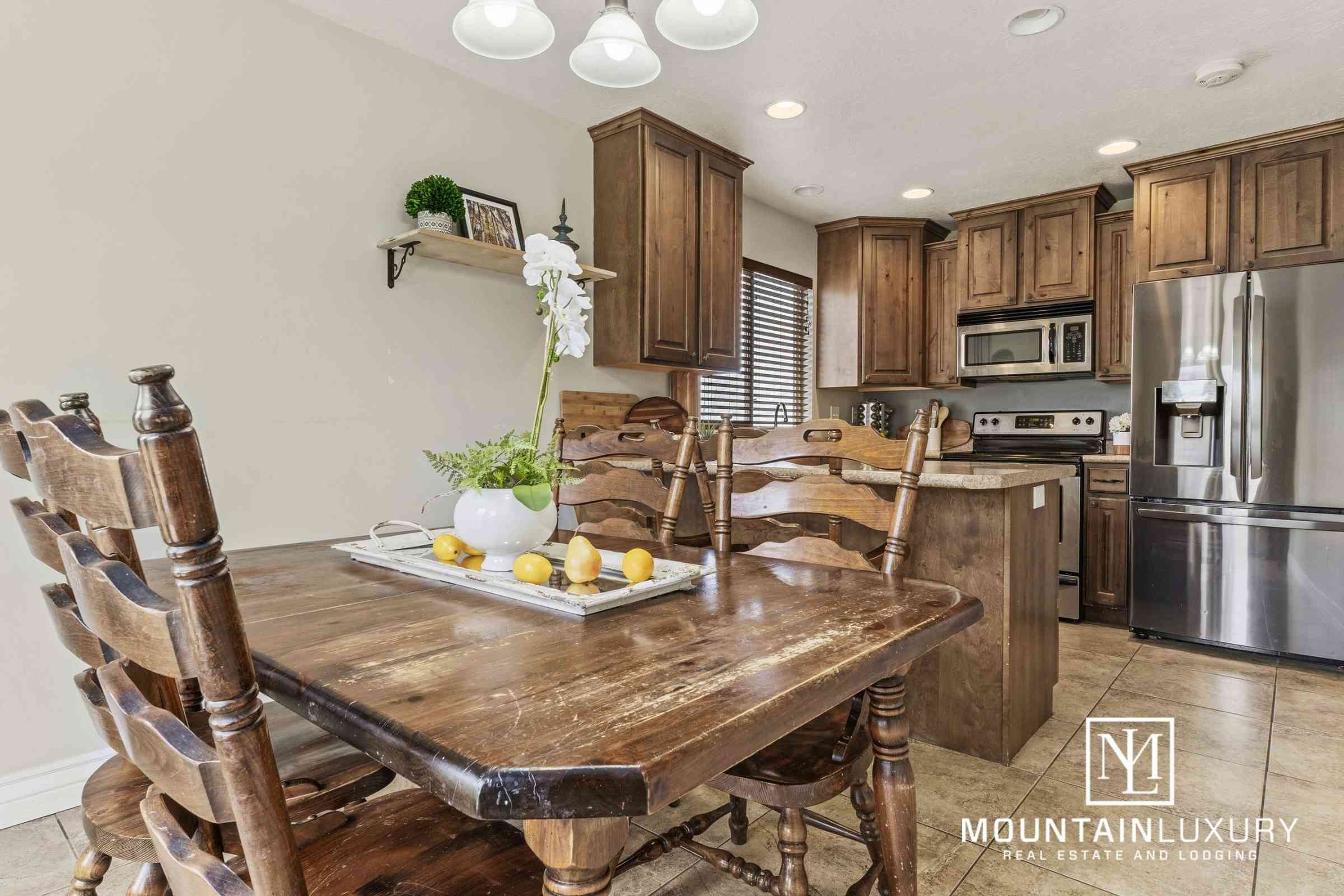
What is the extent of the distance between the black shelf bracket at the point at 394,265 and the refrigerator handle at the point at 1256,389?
12.0 feet

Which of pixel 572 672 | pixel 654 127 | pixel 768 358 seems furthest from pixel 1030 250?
pixel 572 672

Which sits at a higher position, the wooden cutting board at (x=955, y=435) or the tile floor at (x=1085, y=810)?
the wooden cutting board at (x=955, y=435)

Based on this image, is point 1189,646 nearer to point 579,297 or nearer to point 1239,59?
point 1239,59

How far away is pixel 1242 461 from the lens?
129 inches

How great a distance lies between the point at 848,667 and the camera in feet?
2.68

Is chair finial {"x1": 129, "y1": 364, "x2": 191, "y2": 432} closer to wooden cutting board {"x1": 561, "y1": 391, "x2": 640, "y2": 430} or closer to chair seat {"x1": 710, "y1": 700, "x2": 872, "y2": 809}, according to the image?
chair seat {"x1": 710, "y1": 700, "x2": 872, "y2": 809}

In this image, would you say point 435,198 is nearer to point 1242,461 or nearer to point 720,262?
point 720,262

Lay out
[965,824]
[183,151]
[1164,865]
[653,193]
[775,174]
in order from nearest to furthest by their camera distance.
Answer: [1164,865]
[965,824]
[183,151]
[653,193]
[775,174]

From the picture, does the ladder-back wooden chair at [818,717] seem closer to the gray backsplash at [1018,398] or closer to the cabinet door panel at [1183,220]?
the cabinet door panel at [1183,220]

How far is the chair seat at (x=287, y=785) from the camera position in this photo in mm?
937

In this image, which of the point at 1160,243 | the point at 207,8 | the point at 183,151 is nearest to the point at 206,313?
the point at 183,151

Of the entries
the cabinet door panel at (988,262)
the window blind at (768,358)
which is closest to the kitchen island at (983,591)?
the window blind at (768,358)

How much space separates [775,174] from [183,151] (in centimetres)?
286

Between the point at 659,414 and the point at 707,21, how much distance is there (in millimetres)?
2198
